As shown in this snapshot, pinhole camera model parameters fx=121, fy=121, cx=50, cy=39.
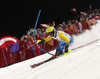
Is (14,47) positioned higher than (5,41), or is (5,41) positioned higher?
(5,41)

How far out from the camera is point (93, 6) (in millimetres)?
19094

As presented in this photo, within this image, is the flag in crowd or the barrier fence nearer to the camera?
the barrier fence

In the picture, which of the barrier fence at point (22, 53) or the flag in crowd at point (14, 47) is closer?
the barrier fence at point (22, 53)

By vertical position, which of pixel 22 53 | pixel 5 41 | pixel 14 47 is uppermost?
pixel 5 41

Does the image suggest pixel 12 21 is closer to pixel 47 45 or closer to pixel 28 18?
pixel 28 18

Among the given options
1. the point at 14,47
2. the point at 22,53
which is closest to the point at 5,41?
the point at 14,47

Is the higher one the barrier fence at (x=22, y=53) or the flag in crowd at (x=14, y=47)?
the flag in crowd at (x=14, y=47)

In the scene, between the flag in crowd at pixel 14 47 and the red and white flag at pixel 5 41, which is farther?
the flag in crowd at pixel 14 47

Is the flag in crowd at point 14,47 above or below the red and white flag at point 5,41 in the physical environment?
below

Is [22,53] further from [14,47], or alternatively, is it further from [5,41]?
[5,41]

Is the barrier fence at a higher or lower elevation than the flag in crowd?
lower

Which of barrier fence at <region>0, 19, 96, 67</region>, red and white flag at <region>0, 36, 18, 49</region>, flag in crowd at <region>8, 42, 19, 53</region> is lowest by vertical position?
barrier fence at <region>0, 19, 96, 67</region>

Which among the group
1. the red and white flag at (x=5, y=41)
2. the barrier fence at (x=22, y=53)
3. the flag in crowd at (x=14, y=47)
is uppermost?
the red and white flag at (x=5, y=41)

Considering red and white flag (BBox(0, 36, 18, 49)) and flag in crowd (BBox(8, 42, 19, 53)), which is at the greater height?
red and white flag (BBox(0, 36, 18, 49))
